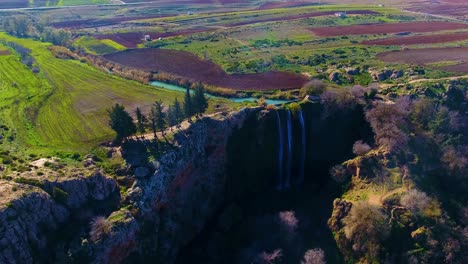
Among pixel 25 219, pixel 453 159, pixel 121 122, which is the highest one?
pixel 121 122

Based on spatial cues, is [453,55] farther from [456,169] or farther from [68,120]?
[68,120]

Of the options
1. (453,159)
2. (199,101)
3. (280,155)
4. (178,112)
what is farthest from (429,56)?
(178,112)

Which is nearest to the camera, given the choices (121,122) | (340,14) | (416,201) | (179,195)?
(416,201)

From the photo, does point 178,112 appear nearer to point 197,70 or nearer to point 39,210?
point 39,210

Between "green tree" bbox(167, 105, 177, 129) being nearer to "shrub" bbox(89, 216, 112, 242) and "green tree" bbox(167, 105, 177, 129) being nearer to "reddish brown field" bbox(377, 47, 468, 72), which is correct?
"shrub" bbox(89, 216, 112, 242)

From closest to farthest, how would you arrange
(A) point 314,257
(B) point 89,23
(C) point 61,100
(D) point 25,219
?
(D) point 25,219
(A) point 314,257
(C) point 61,100
(B) point 89,23

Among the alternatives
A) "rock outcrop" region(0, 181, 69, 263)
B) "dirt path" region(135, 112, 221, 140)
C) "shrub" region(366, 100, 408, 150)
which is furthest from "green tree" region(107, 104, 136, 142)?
"shrub" region(366, 100, 408, 150)

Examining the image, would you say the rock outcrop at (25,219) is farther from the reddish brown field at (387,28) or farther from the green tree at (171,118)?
the reddish brown field at (387,28)

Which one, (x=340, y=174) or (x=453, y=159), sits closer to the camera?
(x=453, y=159)
